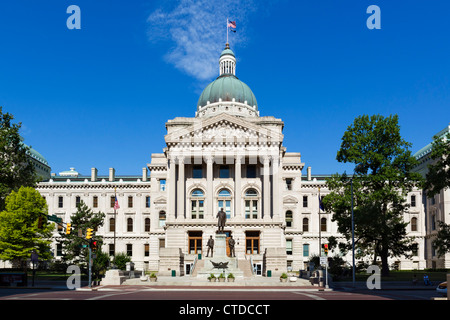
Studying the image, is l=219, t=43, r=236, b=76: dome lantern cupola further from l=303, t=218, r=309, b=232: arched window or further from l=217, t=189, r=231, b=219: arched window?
l=217, t=189, r=231, b=219: arched window

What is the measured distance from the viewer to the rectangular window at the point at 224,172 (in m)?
73.9

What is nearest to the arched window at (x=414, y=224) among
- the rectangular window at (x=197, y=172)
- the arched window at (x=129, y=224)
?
the rectangular window at (x=197, y=172)

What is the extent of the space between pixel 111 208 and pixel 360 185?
5887 centimetres

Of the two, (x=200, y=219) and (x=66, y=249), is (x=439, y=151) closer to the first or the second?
(x=200, y=219)

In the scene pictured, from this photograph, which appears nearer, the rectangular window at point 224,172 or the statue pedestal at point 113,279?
the statue pedestal at point 113,279

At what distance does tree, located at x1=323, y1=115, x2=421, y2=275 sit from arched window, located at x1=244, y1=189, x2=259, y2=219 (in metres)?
19.1

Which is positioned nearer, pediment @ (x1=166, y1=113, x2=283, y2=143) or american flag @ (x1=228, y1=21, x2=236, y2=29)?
pediment @ (x1=166, y1=113, x2=283, y2=143)

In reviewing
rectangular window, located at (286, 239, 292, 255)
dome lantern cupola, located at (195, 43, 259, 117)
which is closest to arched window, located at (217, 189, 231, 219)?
rectangular window, located at (286, 239, 292, 255)

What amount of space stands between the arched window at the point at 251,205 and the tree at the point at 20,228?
92.6ft

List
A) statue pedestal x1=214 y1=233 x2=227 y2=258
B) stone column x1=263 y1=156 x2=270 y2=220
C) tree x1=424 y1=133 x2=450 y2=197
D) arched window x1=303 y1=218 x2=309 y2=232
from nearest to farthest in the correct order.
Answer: tree x1=424 y1=133 x2=450 y2=197, statue pedestal x1=214 y1=233 x2=227 y2=258, stone column x1=263 y1=156 x2=270 y2=220, arched window x1=303 y1=218 x2=309 y2=232

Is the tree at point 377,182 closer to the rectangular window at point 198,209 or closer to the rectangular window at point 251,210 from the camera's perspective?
the rectangular window at point 251,210

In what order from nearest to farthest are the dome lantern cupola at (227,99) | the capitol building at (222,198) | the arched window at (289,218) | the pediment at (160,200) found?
the capitol building at (222,198)
the arched window at (289,218)
the pediment at (160,200)
the dome lantern cupola at (227,99)

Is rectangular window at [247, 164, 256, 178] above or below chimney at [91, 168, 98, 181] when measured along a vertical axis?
below

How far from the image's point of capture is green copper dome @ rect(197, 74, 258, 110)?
95.0 meters
